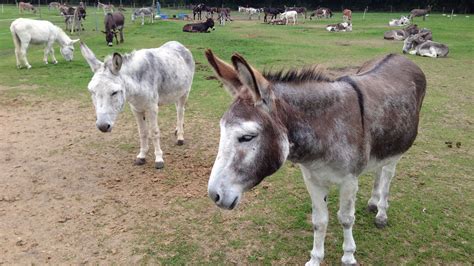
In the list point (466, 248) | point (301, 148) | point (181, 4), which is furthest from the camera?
point (181, 4)

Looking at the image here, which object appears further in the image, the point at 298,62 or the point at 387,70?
the point at 298,62

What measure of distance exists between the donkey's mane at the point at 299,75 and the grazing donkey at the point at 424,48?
15228 millimetres

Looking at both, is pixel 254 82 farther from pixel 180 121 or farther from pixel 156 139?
pixel 180 121

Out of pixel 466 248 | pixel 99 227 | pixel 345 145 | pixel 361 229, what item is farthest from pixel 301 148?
pixel 99 227

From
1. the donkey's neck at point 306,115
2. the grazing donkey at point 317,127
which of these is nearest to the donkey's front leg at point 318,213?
the grazing donkey at point 317,127

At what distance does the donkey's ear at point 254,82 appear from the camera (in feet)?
6.80

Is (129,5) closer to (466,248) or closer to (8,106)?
(8,106)

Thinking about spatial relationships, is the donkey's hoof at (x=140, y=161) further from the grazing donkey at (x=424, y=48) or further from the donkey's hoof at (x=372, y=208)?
the grazing donkey at (x=424, y=48)

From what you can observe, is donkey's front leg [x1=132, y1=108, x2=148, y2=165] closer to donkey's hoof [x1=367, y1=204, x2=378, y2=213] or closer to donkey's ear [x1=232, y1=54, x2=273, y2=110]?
donkey's hoof [x1=367, y1=204, x2=378, y2=213]

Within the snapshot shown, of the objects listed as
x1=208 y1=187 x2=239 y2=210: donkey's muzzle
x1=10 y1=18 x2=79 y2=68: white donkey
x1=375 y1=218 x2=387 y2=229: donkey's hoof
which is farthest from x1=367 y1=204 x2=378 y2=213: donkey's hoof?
x1=10 y1=18 x2=79 y2=68: white donkey

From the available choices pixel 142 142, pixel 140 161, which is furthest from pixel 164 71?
pixel 140 161

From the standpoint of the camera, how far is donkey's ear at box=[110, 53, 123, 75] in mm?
4684

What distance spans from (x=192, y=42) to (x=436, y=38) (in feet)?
47.3

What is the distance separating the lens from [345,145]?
2766 millimetres
